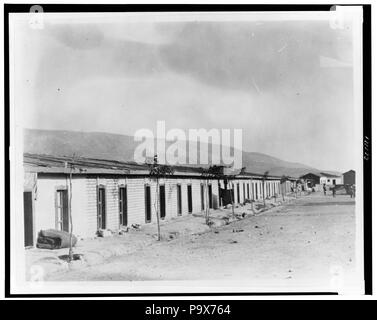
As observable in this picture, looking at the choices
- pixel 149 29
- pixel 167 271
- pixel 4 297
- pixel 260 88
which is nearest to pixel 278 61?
pixel 260 88

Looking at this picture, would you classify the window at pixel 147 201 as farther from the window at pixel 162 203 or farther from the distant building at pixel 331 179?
the distant building at pixel 331 179

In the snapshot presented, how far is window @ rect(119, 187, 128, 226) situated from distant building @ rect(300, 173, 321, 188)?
2850mm

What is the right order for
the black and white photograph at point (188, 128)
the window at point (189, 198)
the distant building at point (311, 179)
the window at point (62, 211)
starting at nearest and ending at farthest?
the black and white photograph at point (188, 128)
the window at point (62, 211)
the distant building at point (311, 179)
the window at point (189, 198)

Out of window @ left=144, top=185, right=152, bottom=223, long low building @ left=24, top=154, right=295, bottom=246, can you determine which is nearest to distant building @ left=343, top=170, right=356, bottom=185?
long low building @ left=24, top=154, right=295, bottom=246

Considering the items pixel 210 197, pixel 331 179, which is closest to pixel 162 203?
pixel 210 197

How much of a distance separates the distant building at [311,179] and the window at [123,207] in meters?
2.85

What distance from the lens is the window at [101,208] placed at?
6.22m

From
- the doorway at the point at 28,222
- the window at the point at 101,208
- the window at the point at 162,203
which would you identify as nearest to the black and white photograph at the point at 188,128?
the doorway at the point at 28,222

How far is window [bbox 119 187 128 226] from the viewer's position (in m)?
6.37

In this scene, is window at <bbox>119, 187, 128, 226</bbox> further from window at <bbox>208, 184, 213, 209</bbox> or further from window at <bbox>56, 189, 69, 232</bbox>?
window at <bbox>208, 184, 213, 209</bbox>

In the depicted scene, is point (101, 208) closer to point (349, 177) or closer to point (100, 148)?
point (100, 148)

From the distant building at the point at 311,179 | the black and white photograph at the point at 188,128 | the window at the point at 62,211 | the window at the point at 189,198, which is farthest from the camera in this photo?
the window at the point at 189,198

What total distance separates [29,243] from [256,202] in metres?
3.49

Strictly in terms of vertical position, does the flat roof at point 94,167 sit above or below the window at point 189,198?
above
